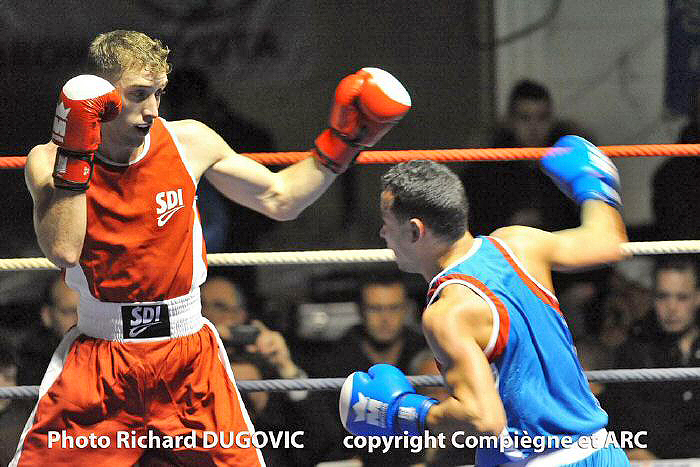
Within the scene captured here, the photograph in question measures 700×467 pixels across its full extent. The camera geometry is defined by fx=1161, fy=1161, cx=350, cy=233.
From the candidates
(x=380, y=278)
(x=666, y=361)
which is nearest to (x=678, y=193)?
(x=666, y=361)

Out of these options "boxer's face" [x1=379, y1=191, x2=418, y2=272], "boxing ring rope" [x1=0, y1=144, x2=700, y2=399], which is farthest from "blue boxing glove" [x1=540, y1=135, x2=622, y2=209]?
"boxer's face" [x1=379, y1=191, x2=418, y2=272]

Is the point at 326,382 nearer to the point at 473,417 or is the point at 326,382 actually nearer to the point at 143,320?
the point at 143,320

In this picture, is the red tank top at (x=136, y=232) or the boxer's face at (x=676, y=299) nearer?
the red tank top at (x=136, y=232)

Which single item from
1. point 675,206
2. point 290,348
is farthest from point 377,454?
point 675,206

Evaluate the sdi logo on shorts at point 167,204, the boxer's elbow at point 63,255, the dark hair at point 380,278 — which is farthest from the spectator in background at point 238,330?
the boxer's elbow at point 63,255

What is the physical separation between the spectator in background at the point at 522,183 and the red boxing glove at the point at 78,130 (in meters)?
1.97

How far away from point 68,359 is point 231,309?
4.00 feet

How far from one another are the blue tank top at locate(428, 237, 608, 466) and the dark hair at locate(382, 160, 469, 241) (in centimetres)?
7

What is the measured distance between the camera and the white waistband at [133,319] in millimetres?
2082

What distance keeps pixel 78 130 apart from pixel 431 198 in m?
0.60

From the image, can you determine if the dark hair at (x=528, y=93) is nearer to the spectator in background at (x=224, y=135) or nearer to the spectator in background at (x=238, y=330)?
the spectator in background at (x=224, y=135)

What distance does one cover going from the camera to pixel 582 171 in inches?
89.1

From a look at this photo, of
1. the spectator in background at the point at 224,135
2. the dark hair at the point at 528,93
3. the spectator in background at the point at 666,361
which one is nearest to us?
the spectator in background at the point at 666,361

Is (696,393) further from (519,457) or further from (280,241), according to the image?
(519,457)
